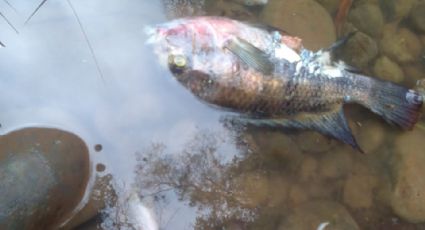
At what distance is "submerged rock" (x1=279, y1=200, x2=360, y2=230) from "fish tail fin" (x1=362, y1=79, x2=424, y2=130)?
3.24 feet

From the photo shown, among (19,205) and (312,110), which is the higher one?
(312,110)

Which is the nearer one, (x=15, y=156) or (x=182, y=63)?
(x=15, y=156)

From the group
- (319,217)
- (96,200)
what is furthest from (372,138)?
(96,200)

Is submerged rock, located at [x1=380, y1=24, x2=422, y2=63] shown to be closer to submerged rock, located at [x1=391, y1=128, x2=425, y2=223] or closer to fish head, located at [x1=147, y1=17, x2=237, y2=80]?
submerged rock, located at [x1=391, y1=128, x2=425, y2=223]

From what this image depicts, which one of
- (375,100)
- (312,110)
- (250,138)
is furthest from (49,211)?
(375,100)

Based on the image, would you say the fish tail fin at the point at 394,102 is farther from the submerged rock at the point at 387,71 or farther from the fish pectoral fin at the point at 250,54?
the fish pectoral fin at the point at 250,54

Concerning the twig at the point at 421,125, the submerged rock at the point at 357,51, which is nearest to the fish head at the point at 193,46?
the submerged rock at the point at 357,51

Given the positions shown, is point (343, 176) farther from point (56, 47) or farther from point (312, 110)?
point (56, 47)

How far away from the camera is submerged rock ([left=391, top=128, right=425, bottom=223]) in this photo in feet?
12.9

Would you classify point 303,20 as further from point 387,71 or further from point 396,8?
point 396,8

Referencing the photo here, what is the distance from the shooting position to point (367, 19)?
4523 millimetres

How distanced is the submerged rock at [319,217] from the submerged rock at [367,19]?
1.91m

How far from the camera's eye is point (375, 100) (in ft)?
13.1

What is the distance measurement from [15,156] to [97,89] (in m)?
1.01
